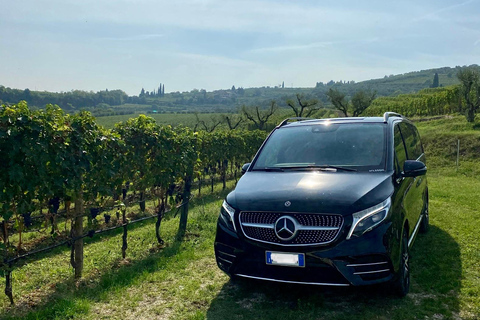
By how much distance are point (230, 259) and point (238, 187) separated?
832 millimetres

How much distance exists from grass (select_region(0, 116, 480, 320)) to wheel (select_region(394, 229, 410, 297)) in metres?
0.10

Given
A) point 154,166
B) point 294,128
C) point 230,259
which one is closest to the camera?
point 230,259

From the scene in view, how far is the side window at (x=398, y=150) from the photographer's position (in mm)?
4388

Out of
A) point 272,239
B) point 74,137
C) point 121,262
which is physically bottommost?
point 121,262

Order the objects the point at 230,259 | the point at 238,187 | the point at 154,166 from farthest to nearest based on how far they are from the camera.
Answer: the point at 154,166, the point at 238,187, the point at 230,259

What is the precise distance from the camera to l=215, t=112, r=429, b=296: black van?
3.36m

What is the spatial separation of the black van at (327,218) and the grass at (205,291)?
1.30ft

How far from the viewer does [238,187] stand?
425cm

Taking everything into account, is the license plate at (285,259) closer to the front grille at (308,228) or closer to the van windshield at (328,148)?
the front grille at (308,228)

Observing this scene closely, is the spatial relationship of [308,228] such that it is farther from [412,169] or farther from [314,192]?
[412,169]

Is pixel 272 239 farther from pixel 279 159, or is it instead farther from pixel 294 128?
pixel 294 128

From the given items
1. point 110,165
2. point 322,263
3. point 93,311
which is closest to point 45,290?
point 93,311

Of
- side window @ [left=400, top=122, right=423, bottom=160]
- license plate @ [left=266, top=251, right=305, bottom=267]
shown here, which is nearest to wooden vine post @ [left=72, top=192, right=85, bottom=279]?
license plate @ [left=266, top=251, right=305, bottom=267]

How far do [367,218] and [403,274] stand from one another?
0.96 m
